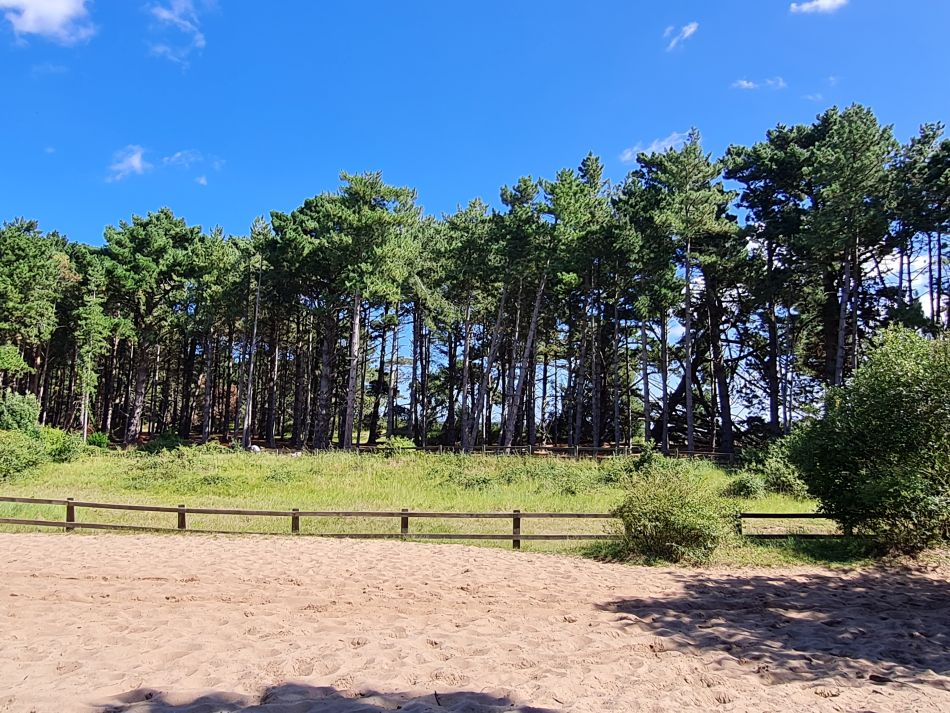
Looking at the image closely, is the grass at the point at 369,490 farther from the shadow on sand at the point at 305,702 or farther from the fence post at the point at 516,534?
the shadow on sand at the point at 305,702

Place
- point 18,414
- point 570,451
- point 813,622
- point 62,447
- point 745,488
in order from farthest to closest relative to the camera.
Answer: point 570,451
point 18,414
point 62,447
point 745,488
point 813,622

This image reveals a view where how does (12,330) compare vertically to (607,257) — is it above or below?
below

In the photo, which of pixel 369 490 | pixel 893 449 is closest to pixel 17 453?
pixel 369 490

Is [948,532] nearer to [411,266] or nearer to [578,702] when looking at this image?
[578,702]

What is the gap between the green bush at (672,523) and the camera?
12328mm

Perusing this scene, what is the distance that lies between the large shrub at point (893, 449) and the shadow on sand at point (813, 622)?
1.62 meters

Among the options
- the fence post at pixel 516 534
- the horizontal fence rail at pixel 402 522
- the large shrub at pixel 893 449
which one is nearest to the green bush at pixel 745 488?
the horizontal fence rail at pixel 402 522

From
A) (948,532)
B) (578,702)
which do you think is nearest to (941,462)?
(948,532)

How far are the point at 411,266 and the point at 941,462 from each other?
30.1 m

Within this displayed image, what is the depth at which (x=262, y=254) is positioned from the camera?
38.1 meters

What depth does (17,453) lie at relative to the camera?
25.2 m

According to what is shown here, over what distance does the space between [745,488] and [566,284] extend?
18675mm

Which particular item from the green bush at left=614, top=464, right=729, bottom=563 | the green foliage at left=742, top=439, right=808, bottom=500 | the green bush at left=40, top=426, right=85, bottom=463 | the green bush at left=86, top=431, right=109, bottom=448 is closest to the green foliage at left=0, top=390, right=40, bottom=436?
the green bush at left=40, top=426, right=85, bottom=463

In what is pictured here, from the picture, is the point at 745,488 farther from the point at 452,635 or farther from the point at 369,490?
the point at 452,635
